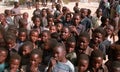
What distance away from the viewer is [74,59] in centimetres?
432

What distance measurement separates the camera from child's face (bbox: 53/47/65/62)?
150 inches

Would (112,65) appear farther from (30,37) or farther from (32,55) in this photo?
(30,37)

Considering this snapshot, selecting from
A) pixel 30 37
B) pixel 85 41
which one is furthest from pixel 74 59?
pixel 30 37

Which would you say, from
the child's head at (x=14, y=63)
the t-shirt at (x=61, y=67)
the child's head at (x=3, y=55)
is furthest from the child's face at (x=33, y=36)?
the t-shirt at (x=61, y=67)

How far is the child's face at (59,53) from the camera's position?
12.5 feet

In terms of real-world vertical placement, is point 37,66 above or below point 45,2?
above

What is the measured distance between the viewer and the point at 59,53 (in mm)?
3865

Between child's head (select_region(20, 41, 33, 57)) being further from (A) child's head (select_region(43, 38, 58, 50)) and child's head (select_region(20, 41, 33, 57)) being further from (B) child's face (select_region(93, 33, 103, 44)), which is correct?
(B) child's face (select_region(93, 33, 103, 44))

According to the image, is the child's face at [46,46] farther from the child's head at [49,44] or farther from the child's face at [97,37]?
the child's face at [97,37]

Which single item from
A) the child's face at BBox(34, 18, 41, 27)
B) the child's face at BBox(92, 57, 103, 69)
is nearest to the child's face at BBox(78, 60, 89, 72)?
the child's face at BBox(92, 57, 103, 69)

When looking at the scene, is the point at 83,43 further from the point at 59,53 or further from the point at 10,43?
the point at 10,43

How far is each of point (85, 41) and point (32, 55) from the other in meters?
0.87

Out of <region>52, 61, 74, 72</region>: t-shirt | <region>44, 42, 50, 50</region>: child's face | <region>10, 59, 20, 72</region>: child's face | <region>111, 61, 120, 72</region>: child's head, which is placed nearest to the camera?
<region>111, 61, 120, 72</region>: child's head

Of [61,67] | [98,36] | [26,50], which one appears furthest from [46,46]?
[98,36]
